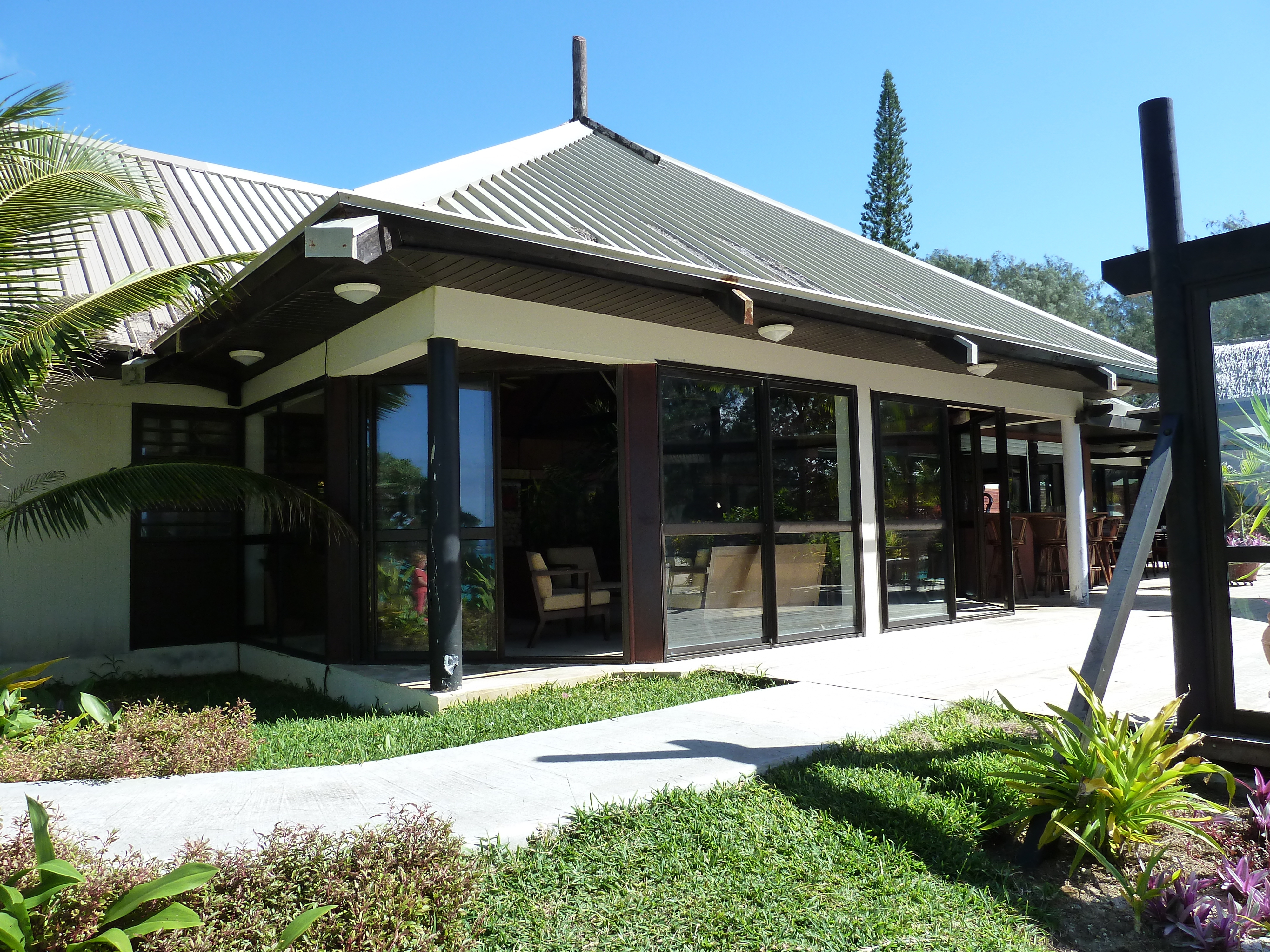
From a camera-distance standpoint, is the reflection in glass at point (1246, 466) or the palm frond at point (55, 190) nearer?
the reflection in glass at point (1246, 466)

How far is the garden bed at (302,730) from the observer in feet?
14.2

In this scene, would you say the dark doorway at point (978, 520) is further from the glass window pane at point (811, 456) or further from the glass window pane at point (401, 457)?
the glass window pane at point (401, 457)

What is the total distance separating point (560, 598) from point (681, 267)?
358 cm

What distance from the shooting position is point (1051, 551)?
12445 mm

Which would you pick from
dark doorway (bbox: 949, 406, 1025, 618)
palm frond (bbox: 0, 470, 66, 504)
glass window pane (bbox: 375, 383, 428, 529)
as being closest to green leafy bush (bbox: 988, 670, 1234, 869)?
glass window pane (bbox: 375, 383, 428, 529)

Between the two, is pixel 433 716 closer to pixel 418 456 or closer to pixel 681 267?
pixel 418 456

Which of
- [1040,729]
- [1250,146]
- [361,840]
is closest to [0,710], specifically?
[361,840]

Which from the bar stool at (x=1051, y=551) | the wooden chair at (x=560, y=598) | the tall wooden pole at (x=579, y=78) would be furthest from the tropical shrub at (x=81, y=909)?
the bar stool at (x=1051, y=551)

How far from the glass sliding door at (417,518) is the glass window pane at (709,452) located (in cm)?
144

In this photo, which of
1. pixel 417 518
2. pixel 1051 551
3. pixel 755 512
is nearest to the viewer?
pixel 417 518

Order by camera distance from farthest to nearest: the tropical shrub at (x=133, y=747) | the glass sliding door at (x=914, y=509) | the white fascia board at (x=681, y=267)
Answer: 1. the glass sliding door at (x=914, y=509)
2. the white fascia board at (x=681, y=267)
3. the tropical shrub at (x=133, y=747)

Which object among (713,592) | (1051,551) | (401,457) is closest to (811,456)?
(713,592)

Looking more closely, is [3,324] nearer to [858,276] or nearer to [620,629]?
[620,629]

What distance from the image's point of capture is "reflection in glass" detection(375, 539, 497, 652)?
6.74m
